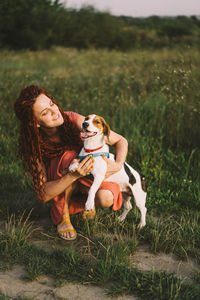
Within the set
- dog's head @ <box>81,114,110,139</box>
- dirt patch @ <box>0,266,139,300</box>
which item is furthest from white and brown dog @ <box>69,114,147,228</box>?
dirt patch @ <box>0,266,139,300</box>

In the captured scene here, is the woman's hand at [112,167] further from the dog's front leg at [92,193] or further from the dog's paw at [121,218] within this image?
the dog's paw at [121,218]

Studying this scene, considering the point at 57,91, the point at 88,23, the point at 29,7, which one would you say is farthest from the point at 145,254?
the point at 88,23

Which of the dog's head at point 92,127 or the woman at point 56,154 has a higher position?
the dog's head at point 92,127

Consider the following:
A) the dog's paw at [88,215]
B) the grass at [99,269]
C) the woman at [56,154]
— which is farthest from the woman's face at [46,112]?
the grass at [99,269]

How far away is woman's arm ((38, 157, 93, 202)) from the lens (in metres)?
2.35

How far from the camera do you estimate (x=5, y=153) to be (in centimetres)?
427

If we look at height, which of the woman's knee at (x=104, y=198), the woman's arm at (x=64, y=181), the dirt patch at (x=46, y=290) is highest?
the woman's arm at (x=64, y=181)

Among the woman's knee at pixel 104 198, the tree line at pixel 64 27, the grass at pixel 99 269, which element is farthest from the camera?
the tree line at pixel 64 27

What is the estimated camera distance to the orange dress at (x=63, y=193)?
275 centimetres

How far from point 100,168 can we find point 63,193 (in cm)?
70

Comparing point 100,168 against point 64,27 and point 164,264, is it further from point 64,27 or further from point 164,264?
point 64,27

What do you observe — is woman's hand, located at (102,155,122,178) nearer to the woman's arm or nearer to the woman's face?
the woman's arm

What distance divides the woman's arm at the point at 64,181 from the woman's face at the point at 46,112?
17.9 inches

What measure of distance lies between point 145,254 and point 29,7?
17.7 meters
